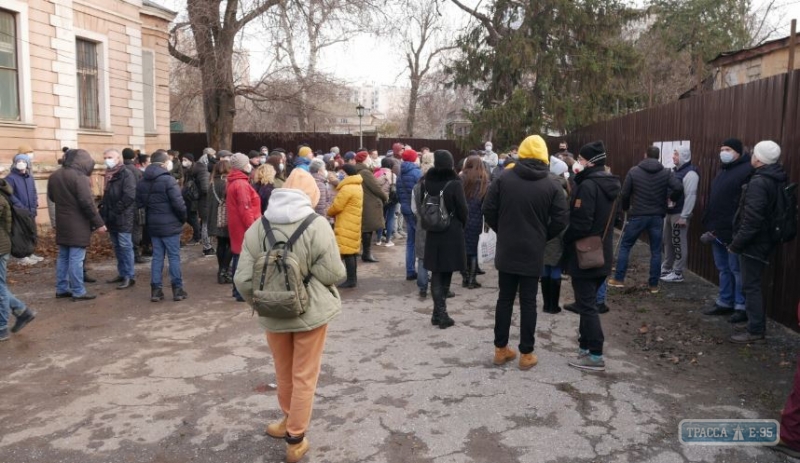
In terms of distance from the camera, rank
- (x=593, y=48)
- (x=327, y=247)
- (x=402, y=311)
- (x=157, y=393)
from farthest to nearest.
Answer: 1. (x=593, y=48)
2. (x=402, y=311)
3. (x=157, y=393)
4. (x=327, y=247)

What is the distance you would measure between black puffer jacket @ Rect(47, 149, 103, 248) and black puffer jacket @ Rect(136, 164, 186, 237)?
655 mm

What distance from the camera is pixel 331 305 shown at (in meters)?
3.95

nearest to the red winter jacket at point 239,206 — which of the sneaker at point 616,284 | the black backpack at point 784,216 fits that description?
the sneaker at point 616,284

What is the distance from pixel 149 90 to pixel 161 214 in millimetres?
15343

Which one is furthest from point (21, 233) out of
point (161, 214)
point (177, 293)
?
point (177, 293)

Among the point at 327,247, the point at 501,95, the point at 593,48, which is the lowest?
the point at 327,247

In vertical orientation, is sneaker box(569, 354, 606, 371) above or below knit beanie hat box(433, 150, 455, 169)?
below

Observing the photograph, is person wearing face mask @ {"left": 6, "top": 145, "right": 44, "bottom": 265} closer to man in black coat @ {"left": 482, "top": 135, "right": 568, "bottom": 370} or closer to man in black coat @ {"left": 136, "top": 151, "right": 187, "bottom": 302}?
man in black coat @ {"left": 136, "top": 151, "right": 187, "bottom": 302}

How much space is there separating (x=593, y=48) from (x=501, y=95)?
3.79m

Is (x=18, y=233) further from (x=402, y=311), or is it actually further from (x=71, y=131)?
(x=71, y=131)

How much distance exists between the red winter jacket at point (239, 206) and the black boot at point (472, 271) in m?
3.02

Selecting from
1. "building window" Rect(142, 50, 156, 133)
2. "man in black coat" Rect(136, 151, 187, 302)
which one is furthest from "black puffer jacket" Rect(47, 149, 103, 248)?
"building window" Rect(142, 50, 156, 133)

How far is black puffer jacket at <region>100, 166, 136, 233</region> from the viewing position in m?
8.69

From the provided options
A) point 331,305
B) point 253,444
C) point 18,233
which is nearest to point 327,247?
point 331,305
